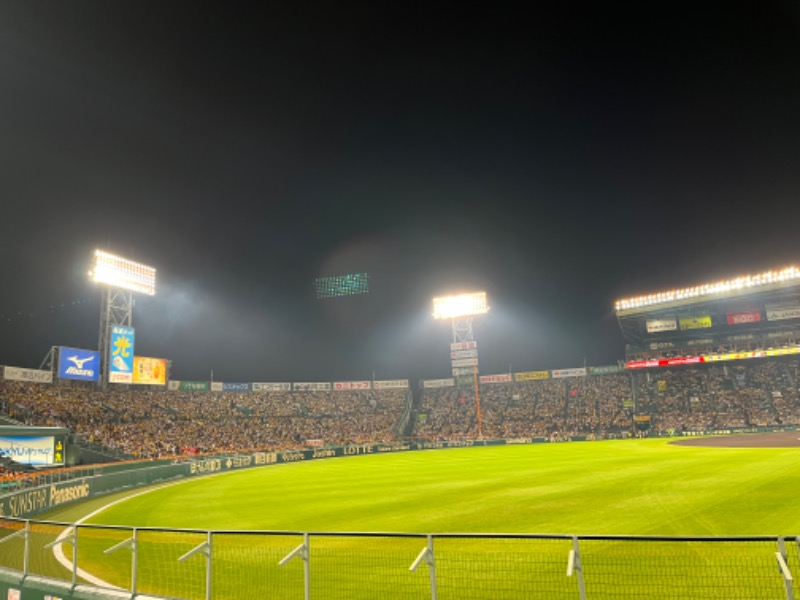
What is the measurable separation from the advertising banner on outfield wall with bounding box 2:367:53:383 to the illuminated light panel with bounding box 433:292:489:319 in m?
47.6

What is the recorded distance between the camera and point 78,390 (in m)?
51.1

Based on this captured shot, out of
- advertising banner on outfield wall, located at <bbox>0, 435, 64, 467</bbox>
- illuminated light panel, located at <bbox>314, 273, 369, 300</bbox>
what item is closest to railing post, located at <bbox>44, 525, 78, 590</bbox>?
advertising banner on outfield wall, located at <bbox>0, 435, 64, 467</bbox>

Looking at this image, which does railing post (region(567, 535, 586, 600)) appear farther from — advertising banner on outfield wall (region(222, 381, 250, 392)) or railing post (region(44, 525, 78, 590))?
advertising banner on outfield wall (region(222, 381, 250, 392))

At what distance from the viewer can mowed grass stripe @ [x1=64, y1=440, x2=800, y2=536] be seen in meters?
13.2

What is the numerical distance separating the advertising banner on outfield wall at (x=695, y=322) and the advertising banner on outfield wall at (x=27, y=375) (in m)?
72.5

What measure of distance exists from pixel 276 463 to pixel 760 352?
57968mm

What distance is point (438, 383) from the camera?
94.5 metres

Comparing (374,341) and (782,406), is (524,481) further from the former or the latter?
(374,341)

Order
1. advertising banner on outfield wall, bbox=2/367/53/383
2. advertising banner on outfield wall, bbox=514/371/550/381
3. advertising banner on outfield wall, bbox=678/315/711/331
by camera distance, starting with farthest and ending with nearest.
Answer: advertising banner on outfield wall, bbox=514/371/550/381, advertising banner on outfield wall, bbox=678/315/711/331, advertising banner on outfield wall, bbox=2/367/53/383

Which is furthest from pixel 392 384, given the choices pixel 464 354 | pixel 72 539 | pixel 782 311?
pixel 72 539

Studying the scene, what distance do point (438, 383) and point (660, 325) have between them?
1455 inches

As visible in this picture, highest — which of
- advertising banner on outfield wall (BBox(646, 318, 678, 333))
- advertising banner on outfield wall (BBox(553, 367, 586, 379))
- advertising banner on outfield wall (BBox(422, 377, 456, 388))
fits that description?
advertising banner on outfield wall (BBox(646, 318, 678, 333))

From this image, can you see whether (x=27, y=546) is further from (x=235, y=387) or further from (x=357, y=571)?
(x=235, y=387)

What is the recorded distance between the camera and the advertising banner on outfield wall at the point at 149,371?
191ft
